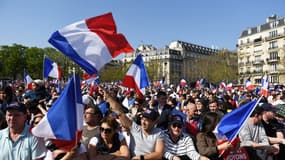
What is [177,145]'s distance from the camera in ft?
15.2

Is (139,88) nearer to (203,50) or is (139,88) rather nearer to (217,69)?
(217,69)

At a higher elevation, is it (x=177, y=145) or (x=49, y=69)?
(x=49, y=69)

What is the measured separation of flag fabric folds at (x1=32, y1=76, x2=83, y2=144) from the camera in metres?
3.43

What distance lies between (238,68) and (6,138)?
295ft

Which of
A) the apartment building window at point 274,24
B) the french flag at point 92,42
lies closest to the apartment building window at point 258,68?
the apartment building window at point 274,24

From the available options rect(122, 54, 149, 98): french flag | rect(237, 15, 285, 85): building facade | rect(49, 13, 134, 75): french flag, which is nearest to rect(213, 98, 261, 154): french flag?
rect(49, 13, 134, 75): french flag

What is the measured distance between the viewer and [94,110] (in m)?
4.91

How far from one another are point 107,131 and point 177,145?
1.22m

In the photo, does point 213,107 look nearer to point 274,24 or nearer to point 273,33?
point 273,33

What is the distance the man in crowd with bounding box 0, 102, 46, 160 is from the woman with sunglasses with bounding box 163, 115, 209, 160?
1916 millimetres

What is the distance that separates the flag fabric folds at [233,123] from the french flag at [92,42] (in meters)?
1.88

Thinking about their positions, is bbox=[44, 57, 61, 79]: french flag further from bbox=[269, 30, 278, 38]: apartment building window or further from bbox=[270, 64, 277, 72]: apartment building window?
bbox=[270, 64, 277, 72]: apartment building window

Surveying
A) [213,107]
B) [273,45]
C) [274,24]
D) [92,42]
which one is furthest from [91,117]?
[274,24]

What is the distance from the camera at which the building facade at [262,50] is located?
7469 centimetres
